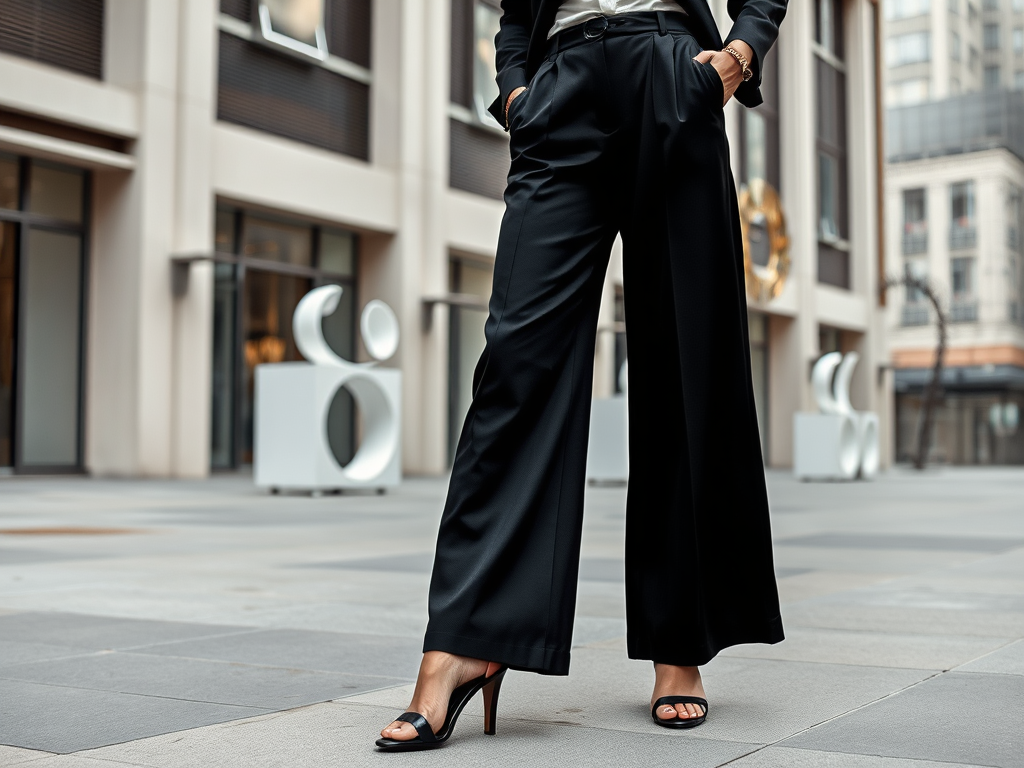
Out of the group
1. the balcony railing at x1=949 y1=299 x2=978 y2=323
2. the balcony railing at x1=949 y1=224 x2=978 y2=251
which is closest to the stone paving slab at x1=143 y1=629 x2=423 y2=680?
the balcony railing at x1=949 y1=299 x2=978 y2=323

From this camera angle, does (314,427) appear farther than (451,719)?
Yes

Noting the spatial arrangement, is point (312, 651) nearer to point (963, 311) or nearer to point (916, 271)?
point (963, 311)

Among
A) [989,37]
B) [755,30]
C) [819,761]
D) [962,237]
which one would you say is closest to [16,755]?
[819,761]

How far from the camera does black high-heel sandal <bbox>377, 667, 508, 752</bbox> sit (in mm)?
2039

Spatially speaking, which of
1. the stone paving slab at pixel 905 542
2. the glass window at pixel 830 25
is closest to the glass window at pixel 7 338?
the stone paving slab at pixel 905 542

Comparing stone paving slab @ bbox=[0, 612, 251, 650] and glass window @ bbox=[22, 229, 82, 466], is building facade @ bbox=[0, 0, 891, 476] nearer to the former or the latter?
glass window @ bbox=[22, 229, 82, 466]

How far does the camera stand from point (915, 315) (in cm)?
5238

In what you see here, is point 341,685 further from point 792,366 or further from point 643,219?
point 792,366

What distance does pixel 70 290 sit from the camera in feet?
50.4

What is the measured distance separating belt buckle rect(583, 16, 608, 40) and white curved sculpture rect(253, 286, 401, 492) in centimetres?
901

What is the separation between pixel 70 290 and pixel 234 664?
1345cm

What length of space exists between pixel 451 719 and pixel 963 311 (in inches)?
2075

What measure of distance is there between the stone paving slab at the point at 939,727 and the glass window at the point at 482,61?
1891cm

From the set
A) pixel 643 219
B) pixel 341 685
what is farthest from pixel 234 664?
pixel 643 219
